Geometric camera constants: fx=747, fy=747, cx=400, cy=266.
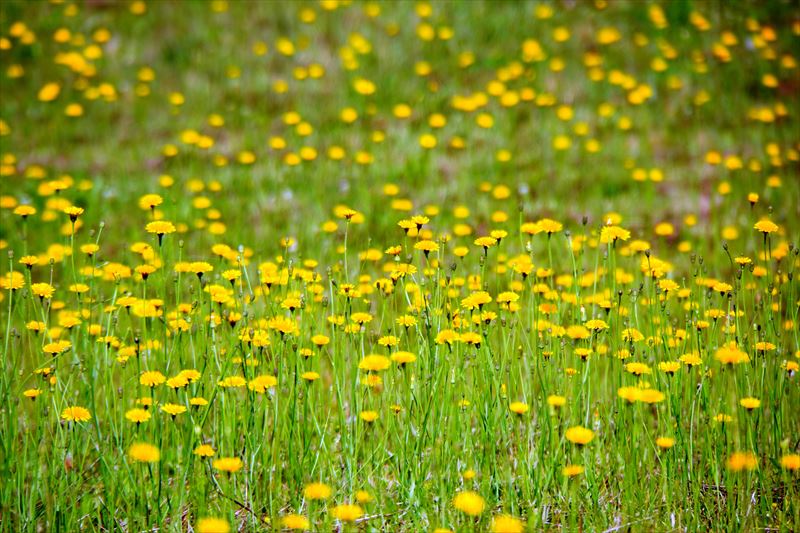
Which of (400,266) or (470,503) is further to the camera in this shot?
(400,266)

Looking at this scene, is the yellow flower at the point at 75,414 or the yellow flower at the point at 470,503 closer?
the yellow flower at the point at 470,503

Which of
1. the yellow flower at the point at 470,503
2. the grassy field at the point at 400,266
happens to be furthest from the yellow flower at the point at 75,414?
the yellow flower at the point at 470,503

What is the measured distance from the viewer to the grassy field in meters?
2.45

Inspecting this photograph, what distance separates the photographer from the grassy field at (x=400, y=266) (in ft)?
8.03

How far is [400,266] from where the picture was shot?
120 inches

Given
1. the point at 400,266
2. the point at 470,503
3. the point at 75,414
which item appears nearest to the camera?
the point at 470,503

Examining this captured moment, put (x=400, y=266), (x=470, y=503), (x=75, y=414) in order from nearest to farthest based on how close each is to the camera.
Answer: (x=470, y=503), (x=75, y=414), (x=400, y=266)

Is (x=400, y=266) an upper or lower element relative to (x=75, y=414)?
upper

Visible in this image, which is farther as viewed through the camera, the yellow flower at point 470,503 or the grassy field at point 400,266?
the grassy field at point 400,266

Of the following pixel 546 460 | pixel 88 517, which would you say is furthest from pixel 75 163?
pixel 546 460

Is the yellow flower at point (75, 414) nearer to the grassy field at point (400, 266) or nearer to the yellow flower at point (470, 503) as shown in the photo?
the grassy field at point (400, 266)

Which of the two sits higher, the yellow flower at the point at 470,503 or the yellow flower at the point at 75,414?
the yellow flower at the point at 75,414

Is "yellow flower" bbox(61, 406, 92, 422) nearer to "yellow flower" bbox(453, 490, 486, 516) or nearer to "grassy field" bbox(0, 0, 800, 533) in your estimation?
"grassy field" bbox(0, 0, 800, 533)

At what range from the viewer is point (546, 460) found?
258 centimetres
